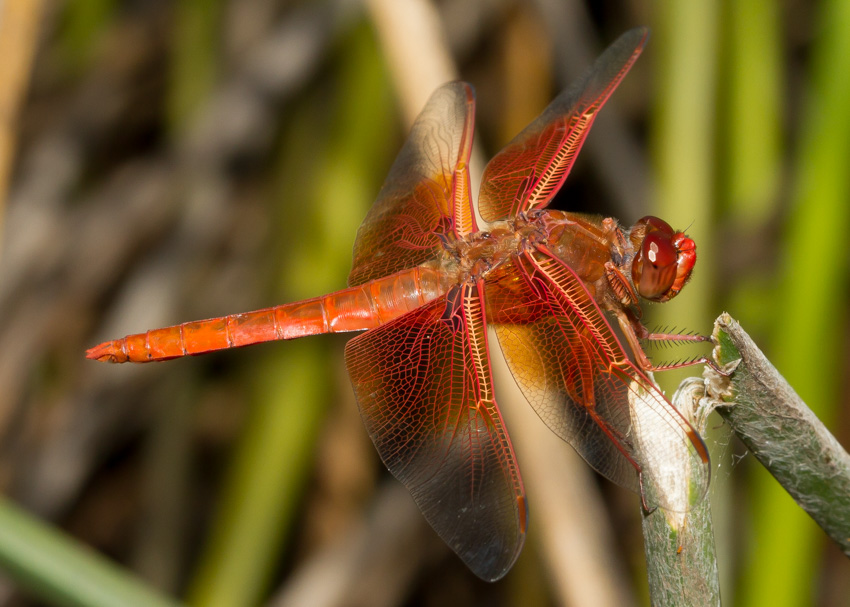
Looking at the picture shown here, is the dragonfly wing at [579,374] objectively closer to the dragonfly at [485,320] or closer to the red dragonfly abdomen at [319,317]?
the dragonfly at [485,320]

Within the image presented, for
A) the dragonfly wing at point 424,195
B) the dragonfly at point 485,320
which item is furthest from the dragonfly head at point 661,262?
the dragonfly wing at point 424,195

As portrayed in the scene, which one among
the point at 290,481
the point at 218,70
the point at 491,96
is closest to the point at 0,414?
the point at 290,481

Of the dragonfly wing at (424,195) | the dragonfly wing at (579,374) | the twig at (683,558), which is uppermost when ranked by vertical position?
the dragonfly wing at (424,195)

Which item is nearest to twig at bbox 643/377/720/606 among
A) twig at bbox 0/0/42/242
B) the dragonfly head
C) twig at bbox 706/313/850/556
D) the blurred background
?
twig at bbox 706/313/850/556

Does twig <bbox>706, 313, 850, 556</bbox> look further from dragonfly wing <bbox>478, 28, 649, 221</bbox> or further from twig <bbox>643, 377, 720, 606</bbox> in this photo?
dragonfly wing <bbox>478, 28, 649, 221</bbox>

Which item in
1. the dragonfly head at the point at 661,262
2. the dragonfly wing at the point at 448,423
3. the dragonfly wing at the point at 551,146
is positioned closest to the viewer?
the dragonfly wing at the point at 448,423

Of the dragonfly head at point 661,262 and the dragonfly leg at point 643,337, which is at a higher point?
the dragonfly head at point 661,262
